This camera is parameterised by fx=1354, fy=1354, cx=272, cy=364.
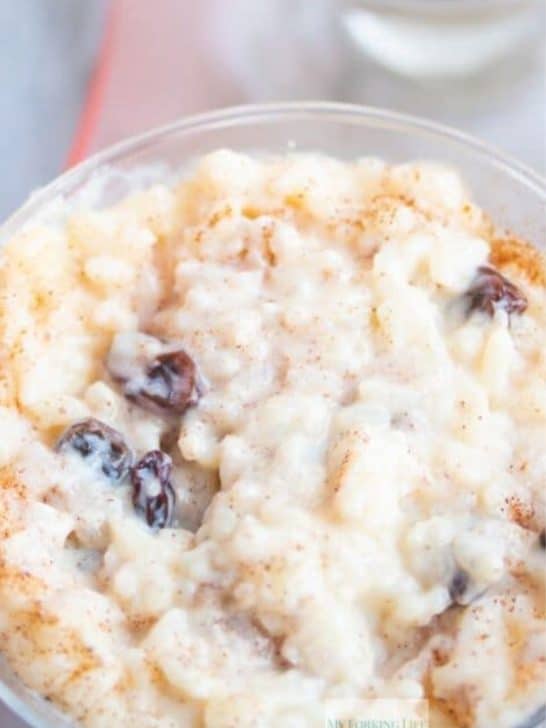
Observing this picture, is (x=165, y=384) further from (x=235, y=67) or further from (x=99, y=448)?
(x=235, y=67)

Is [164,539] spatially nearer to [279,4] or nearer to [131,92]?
[131,92]

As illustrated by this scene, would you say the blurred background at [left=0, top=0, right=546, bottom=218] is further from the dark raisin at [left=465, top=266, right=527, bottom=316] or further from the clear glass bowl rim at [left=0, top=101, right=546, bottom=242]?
the dark raisin at [left=465, top=266, right=527, bottom=316]

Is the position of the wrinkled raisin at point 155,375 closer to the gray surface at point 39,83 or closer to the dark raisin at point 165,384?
the dark raisin at point 165,384

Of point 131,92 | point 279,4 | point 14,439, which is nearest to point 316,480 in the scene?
point 14,439

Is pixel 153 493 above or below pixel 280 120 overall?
below

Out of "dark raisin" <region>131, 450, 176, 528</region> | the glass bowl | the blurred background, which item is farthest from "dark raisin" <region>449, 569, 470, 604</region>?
the blurred background

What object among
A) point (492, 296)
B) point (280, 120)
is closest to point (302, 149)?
point (280, 120)

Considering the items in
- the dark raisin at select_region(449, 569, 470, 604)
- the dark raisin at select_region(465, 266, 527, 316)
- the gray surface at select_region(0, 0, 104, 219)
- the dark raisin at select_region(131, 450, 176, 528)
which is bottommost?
the dark raisin at select_region(131, 450, 176, 528)
